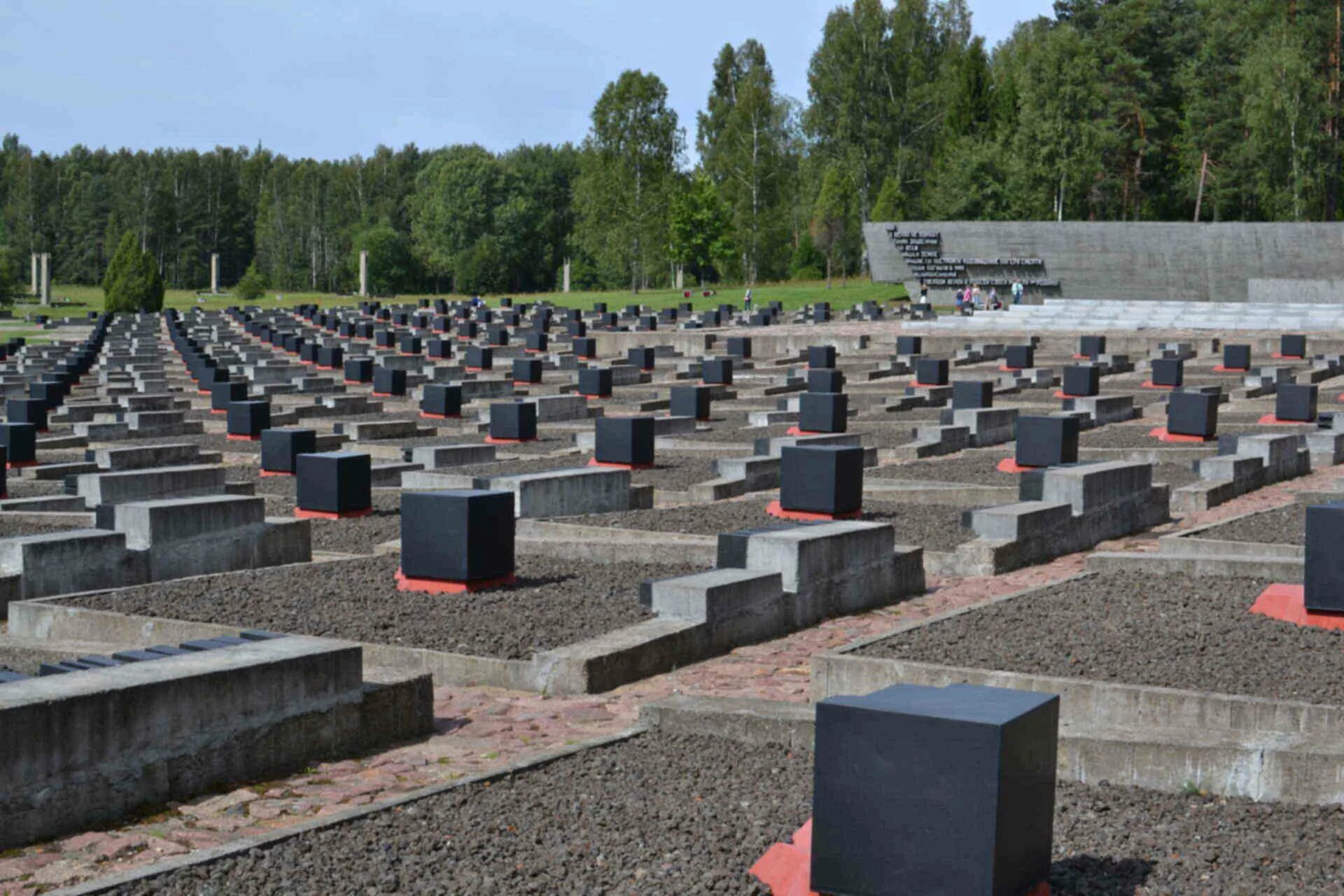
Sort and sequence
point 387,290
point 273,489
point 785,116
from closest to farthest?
point 273,489 < point 785,116 < point 387,290

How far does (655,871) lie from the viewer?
684 centimetres

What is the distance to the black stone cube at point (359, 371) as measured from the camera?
40844 mm

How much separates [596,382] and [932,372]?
6861 mm

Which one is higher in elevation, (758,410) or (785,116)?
(785,116)

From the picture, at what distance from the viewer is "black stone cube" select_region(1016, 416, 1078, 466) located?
70.0 feet

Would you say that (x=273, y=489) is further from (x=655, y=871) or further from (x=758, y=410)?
(x=655, y=871)

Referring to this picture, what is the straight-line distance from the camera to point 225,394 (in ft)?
110

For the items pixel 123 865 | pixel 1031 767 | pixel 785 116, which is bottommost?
pixel 123 865

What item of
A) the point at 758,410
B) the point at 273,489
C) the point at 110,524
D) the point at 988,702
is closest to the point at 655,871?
the point at 988,702

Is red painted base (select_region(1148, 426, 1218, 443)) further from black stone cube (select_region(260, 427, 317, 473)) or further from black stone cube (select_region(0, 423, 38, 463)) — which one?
black stone cube (select_region(0, 423, 38, 463))

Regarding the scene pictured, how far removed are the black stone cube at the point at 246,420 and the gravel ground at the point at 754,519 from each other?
12.3m

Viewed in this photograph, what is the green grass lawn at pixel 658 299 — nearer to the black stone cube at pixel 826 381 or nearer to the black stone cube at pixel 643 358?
the black stone cube at pixel 643 358

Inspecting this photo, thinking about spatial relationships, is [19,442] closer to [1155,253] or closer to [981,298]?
[981,298]

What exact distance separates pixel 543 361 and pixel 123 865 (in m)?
42.7
